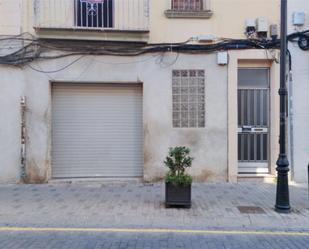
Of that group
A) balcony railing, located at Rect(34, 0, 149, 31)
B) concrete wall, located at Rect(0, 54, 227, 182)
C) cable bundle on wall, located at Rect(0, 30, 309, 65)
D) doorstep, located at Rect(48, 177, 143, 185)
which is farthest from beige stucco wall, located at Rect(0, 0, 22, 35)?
doorstep, located at Rect(48, 177, 143, 185)

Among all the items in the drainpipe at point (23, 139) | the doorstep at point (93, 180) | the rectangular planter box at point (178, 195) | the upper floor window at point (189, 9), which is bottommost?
the doorstep at point (93, 180)

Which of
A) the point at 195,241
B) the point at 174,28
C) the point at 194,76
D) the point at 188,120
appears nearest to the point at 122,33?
the point at 174,28

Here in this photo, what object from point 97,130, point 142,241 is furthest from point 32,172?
point 142,241

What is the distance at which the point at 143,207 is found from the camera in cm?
812

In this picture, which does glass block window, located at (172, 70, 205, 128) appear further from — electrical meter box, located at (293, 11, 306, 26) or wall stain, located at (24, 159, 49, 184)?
wall stain, located at (24, 159, 49, 184)

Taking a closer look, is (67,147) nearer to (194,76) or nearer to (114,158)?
(114,158)

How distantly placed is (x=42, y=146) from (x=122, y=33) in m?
3.79

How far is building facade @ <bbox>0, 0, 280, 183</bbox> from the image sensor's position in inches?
420

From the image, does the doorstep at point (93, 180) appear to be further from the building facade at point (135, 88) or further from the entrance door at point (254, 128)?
the entrance door at point (254, 128)

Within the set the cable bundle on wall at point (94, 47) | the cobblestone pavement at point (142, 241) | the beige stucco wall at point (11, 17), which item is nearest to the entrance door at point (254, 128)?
the cable bundle on wall at point (94, 47)

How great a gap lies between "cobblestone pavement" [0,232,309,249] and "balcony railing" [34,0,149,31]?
6032mm

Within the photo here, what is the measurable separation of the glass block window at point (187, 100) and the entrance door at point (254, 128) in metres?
1.23

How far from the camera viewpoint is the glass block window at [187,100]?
11070 millimetres

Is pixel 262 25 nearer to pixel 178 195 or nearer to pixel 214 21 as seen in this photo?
pixel 214 21
